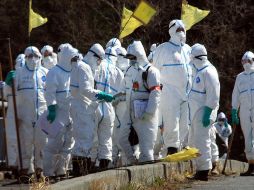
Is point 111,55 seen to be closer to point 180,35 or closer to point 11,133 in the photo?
point 180,35

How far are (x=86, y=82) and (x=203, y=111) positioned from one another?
6.17 feet

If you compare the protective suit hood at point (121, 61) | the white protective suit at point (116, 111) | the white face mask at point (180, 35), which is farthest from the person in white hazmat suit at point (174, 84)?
the protective suit hood at point (121, 61)

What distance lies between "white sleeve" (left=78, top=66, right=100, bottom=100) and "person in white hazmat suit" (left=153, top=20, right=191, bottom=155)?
5.49 feet

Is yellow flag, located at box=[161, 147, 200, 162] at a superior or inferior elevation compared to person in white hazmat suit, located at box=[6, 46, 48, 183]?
inferior

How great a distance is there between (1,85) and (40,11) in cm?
1734

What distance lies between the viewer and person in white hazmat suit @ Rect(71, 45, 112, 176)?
1464cm

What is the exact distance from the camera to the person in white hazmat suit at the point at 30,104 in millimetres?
16406

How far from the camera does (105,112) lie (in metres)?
15.5

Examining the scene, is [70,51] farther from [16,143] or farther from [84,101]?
[16,143]

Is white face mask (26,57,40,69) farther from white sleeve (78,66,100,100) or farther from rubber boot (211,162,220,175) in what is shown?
rubber boot (211,162,220,175)

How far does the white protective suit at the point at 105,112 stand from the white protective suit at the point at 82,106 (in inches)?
19.8

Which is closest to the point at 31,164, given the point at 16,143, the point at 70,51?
the point at 16,143

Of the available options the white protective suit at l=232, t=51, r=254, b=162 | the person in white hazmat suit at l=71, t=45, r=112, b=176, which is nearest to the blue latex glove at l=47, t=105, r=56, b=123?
the person in white hazmat suit at l=71, t=45, r=112, b=176

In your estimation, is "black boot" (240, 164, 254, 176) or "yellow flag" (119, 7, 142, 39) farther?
"black boot" (240, 164, 254, 176)
